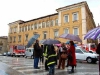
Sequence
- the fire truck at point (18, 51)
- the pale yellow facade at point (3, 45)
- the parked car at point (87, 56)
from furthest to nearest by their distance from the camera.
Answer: the pale yellow facade at point (3, 45)
the fire truck at point (18, 51)
the parked car at point (87, 56)

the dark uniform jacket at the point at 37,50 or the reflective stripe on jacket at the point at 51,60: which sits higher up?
the dark uniform jacket at the point at 37,50

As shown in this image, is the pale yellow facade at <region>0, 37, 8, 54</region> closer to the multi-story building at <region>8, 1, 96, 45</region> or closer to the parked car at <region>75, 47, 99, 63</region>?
the multi-story building at <region>8, 1, 96, 45</region>

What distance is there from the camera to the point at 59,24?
41.9 m

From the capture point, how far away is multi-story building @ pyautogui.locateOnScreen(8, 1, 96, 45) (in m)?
37.3

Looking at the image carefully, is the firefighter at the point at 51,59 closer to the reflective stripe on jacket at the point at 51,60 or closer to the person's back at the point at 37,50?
the reflective stripe on jacket at the point at 51,60

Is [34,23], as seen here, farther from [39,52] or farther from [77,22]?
[39,52]

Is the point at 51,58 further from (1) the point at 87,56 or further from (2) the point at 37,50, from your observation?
(1) the point at 87,56

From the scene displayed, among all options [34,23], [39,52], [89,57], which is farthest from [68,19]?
[39,52]

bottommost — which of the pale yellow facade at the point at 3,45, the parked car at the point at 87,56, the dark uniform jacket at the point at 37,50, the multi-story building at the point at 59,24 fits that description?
the parked car at the point at 87,56

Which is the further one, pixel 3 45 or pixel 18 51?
pixel 3 45

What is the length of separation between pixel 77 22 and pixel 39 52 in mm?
27240

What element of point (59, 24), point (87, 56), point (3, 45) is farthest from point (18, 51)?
point (3, 45)

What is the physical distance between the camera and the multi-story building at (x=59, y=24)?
122ft

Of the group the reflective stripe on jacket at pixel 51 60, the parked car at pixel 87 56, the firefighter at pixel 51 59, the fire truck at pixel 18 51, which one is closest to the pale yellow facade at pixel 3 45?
the fire truck at pixel 18 51
